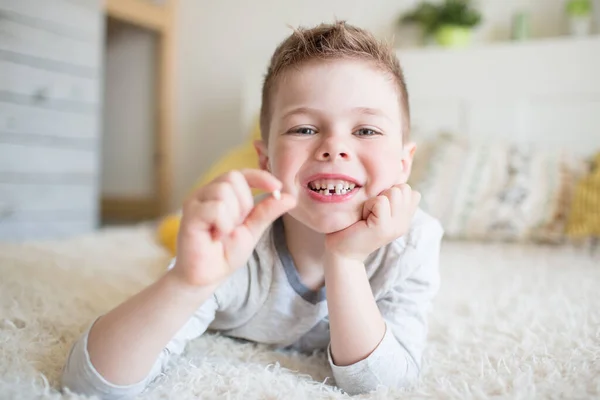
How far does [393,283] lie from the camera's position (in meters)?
0.71

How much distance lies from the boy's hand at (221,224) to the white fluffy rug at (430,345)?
0.47ft

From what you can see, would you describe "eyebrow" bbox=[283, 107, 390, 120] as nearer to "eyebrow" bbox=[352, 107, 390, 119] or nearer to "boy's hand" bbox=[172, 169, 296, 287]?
"eyebrow" bbox=[352, 107, 390, 119]

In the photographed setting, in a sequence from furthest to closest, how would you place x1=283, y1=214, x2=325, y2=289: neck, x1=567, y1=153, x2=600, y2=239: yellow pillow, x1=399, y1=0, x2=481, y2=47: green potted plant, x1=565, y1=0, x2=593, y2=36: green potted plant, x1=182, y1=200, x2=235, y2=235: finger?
x1=399, y1=0, x2=481, y2=47: green potted plant
x1=565, y1=0, x2=593, y2=36: green potted plant
x1=567, y1=153, x2=600, y2=239: yellow pillow
x1=283, y1=214, x2=325, y2=289: neck
x1=182, y1=200, x2=235, y2=235: finger

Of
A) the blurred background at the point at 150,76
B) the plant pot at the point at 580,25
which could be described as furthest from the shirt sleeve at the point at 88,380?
the plant pot at the point at 580,25

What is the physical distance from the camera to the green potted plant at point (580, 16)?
216cm

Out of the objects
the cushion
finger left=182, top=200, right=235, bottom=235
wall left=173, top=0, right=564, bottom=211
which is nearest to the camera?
finger left=182, top=200, right=235, bottom=235

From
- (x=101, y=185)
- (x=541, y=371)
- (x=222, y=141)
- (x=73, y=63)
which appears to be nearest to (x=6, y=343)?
(x=541, y=371)

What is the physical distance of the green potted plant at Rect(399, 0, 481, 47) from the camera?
229 cm

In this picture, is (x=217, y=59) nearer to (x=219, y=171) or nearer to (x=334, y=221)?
(x=219, y=171)

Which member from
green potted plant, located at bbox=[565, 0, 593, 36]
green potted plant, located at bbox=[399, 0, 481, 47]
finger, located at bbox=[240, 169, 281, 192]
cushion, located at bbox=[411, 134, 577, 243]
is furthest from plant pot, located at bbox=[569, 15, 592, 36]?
finger, located at bbox=[240, 169, 281, 192]

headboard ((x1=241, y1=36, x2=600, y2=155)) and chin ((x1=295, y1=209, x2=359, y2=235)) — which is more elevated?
headboard ((x1=241, y1=36, x2=600, y2=155))

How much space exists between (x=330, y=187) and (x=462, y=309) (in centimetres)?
52

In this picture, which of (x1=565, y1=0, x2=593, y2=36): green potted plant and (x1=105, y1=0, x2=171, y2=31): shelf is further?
(x1=105, y1=0, x2=171, y2=31): shelf

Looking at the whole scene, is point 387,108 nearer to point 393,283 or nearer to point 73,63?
point 393,283
